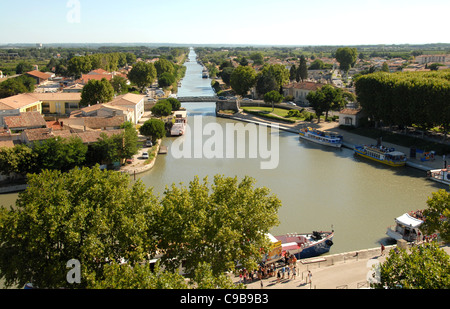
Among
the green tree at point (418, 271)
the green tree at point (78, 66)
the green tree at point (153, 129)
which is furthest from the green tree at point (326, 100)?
the green tree at point (78, 66)

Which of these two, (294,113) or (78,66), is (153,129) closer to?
(294,113)

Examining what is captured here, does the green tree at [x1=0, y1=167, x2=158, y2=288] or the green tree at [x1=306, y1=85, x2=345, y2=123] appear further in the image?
the green tree at [x1=306, y1=85, x2=345, y2=123]

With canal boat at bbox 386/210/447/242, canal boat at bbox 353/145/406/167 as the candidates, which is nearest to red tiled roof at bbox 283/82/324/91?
A: canal boat at bbox 353/145/406/167

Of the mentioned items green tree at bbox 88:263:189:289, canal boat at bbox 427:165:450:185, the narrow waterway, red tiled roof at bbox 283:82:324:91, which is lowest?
the narrow waterway

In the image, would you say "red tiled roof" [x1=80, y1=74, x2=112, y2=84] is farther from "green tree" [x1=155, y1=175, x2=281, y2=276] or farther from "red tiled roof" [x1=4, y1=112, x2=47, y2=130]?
"green tree" [x1=155, y1=175, x2=281, y2=276]

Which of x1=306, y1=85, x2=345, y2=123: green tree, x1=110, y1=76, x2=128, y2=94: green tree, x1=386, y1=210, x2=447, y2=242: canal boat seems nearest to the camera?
x1=386, y1=210, x2=447, y2=242: canal boat

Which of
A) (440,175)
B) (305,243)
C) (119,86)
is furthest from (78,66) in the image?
(305,243)
